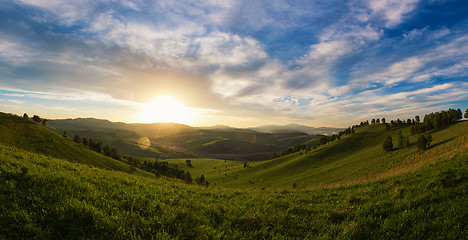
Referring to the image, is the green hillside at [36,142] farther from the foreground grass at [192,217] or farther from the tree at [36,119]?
the foreground grass at [192,217]

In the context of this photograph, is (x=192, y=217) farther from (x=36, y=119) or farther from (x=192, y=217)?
(x=36, y=119)

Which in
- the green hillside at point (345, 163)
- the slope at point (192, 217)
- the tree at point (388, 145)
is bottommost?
the green hillside at point (345, 163)

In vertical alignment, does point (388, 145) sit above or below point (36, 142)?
below

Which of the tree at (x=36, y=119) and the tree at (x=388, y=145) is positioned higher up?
the tree at (x=36, y=119)

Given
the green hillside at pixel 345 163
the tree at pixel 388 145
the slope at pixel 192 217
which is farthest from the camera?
the tree at pixel 388 145

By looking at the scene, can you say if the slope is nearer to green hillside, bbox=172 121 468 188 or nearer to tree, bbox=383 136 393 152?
green hillside, bbox=172 121 468 188

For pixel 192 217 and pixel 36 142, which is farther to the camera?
pixel 36 142

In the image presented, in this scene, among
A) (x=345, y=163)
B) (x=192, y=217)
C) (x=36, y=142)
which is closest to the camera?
(x=192, y=217)

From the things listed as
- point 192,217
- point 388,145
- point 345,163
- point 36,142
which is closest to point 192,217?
point 192,217

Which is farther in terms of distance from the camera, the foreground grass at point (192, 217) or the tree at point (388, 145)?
the tree at point (388, 145)

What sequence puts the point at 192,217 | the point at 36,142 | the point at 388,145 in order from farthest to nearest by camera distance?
the point at 388,145, the point at 36,142, the point at 192,217

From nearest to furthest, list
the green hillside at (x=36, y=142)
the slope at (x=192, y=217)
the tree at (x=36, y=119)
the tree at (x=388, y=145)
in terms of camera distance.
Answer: the slope at (x=192, y=217) → the green hillside at (x=36, y=142) → the tree at (x=36, y=119) → the tree at (x=388, y=145)

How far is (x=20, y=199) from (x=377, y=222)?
12452mm

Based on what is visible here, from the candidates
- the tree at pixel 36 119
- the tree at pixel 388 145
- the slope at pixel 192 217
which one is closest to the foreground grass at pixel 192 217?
the slope at pixel 192 217
